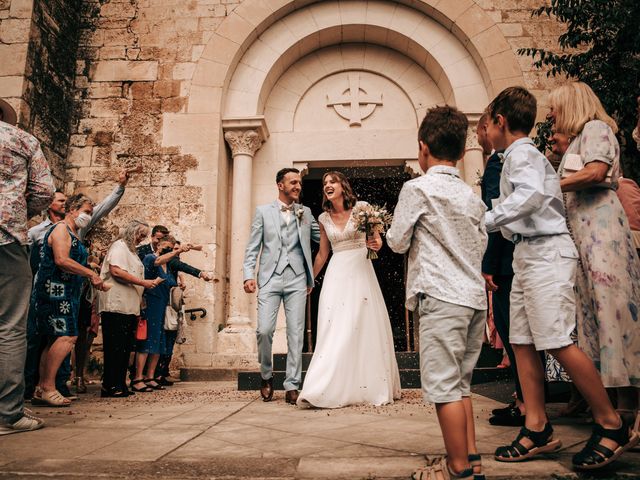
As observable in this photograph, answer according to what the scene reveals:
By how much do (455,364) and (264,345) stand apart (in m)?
2.90

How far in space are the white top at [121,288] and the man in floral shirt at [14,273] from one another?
1806 mm

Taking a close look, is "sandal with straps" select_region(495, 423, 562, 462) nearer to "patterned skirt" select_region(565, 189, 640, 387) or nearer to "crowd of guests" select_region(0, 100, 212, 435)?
"patterned skirt" select_region(565, 189, 640, 387)

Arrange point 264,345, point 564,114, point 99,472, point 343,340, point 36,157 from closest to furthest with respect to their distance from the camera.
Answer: point 99,472
point 564,114
point 36,157
point 343,340
point 264,345

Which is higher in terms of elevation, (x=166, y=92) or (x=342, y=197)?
(x=166, y=92)

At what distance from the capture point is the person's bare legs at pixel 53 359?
4.35m

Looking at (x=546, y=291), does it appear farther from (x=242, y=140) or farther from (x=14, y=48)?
(x=14, y=48)

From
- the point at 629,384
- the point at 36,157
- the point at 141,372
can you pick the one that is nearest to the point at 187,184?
the point at 141,372

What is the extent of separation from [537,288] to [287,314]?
271cm

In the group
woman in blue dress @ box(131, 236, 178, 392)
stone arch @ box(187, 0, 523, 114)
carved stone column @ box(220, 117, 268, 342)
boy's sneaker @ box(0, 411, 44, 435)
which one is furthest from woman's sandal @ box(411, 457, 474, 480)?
stone arch @ box(187, 0, 523, 114)

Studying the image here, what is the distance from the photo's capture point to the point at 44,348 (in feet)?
16.0

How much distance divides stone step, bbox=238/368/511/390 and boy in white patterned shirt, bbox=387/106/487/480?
3689 millimetres

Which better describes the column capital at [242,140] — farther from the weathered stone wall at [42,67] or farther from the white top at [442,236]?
the white top at [442,236]

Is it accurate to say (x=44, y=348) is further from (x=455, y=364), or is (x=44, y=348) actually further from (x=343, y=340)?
(x=455, y=364)

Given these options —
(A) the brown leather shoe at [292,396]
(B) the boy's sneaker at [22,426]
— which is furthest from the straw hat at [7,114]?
(A) the brown leather shoe at [292,396]
